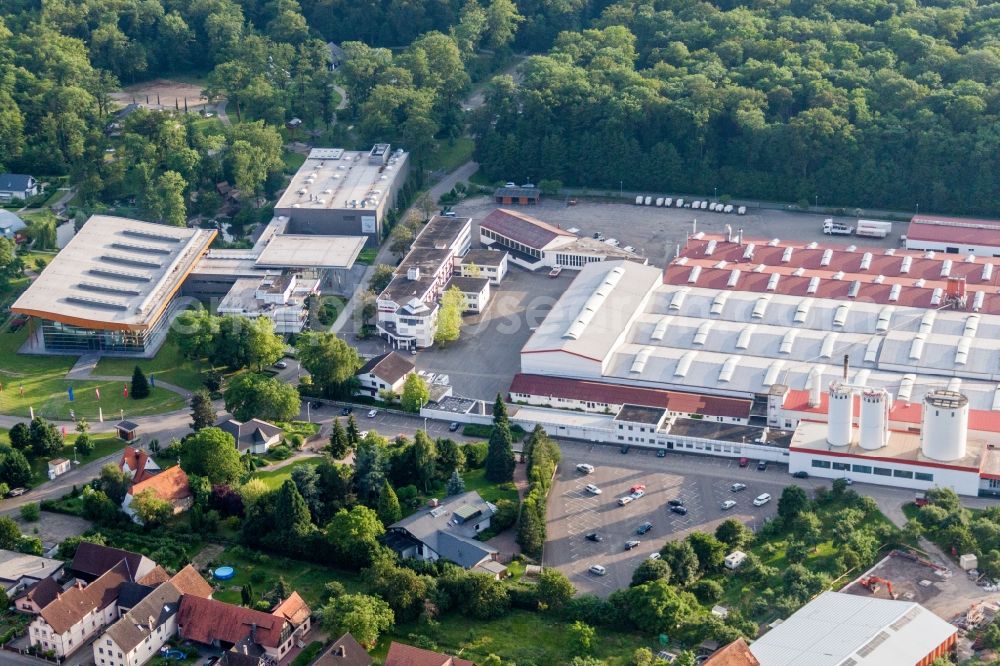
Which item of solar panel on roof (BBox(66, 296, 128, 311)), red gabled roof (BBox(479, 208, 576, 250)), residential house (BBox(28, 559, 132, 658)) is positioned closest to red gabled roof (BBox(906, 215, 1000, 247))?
red gabled roof (BBox(479, 208, 576, 250))

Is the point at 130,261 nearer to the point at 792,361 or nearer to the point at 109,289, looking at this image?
the point at 109,289

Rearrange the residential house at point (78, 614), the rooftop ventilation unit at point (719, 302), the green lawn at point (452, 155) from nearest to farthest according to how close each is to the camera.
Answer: the residential house at point (78, 614) < the rooftop ventilation unit at point (719, 302) < the green lawn at point (452, 155)

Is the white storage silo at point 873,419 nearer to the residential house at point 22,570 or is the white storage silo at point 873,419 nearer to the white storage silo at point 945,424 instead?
the white storage silo at point 945,424

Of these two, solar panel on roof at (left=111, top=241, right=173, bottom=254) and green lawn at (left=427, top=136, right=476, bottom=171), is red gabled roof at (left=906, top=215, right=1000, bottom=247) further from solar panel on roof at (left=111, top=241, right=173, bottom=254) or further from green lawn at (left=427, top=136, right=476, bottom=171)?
solar panel on roof at (left=111, top=241, right=173, bottom=254)

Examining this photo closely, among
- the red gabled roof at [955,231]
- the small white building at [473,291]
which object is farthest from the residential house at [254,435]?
the red gabled roof at [955,231]

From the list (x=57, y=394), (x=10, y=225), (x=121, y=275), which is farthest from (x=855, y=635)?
(x=10, y=225)
